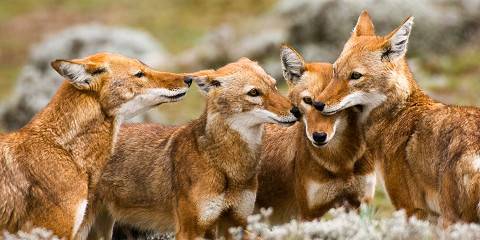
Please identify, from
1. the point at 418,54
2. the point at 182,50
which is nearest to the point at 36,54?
the point at 182,50

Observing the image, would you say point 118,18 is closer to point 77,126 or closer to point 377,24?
point 377,24

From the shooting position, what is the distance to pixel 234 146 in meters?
11.1

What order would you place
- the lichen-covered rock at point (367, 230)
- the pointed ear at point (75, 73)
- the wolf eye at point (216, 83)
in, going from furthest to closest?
the wolf eye at point (216, 83) → the pointed ear at point (75, 73) → the lichen-covered rock at point (367, 230)

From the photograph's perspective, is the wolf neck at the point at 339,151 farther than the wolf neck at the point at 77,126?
Yes

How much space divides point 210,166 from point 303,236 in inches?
84.1

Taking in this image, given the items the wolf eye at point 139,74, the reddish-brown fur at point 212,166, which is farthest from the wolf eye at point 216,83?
the wolf eye at point 139,74

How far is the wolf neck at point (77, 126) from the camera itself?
35.0 feet

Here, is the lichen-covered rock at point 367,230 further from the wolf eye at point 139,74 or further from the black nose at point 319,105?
the wolf eye at point 139,74

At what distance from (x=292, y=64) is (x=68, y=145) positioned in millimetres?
2546

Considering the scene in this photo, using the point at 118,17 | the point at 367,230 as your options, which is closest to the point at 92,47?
the point at 118,17

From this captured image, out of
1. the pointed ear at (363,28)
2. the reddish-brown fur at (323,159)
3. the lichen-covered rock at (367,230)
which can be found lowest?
the lichen-covered rock at (367,230)

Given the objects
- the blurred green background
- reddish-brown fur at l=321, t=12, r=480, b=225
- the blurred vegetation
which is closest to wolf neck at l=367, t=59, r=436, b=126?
reddish-brown fur at l=321, t=12, r=480, b=225

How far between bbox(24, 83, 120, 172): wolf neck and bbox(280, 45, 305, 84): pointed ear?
208 centimetres

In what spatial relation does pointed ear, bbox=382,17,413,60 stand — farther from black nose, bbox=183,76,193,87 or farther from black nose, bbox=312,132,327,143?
black nose, bbox=183,76,193,87
